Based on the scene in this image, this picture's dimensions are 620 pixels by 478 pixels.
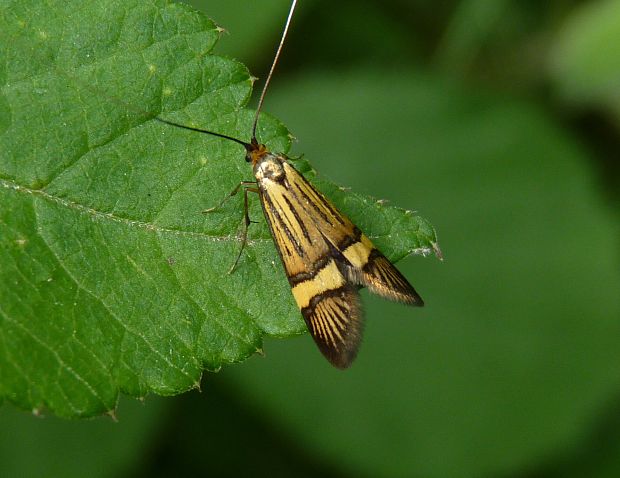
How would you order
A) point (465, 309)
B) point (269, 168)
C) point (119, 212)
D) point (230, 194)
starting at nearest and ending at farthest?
point (119, 212)
point (230, 194)
point (269, 168)
point (465, 309)

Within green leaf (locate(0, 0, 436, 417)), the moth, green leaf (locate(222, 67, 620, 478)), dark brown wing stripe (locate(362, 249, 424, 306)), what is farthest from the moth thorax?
green leaf (locate(222, 67, 620, 478))

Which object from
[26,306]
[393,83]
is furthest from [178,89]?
[393,83]

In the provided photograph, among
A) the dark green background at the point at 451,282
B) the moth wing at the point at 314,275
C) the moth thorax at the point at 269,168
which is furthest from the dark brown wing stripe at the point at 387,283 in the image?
the dark green background at the point at 451,282

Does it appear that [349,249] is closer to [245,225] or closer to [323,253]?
[323,253]

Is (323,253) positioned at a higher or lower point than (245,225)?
lower

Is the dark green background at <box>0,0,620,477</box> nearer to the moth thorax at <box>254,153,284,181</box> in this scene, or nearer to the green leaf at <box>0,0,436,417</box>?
the moth thorax at <box>254,153,284,181</box>

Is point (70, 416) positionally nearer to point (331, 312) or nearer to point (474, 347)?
point (331, 312)

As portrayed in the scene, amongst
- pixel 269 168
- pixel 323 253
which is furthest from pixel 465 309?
pixel 269 168
